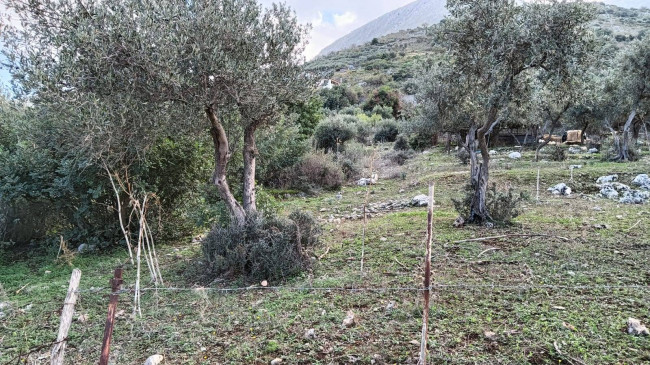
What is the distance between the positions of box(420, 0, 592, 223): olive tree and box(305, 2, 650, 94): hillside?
36.6 meters

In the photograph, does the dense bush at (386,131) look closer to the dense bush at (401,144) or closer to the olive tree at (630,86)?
the dense bush at (401,144)

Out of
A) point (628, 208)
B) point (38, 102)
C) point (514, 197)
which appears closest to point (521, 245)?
point (514, 197)

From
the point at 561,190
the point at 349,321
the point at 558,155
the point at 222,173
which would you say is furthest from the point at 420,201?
the point at 558,155

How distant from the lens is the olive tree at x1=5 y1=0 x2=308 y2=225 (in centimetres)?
531

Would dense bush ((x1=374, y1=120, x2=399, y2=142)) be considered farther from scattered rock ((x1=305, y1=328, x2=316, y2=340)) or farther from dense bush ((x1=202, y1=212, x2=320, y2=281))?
scattered rock ((x1=305, y1=328, x2=316, y2=340))

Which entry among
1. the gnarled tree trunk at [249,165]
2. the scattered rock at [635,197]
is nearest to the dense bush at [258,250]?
the gnarled tree trunk at [249,165]

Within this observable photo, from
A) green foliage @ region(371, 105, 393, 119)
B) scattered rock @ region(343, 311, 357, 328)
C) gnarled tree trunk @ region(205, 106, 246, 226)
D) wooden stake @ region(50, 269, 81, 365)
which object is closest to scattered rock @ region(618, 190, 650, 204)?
scattered rock @ region(343, 311, 357, 328)

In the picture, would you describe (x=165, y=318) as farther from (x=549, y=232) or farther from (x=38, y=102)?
(x=549, y=232)

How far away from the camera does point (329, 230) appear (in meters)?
9.54

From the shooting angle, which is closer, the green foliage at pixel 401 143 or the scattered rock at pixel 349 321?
the scattered rock at pixel 349 321

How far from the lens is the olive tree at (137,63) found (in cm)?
531

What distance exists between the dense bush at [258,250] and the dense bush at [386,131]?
95.3 feet

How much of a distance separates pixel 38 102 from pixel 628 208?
1333 centimetres

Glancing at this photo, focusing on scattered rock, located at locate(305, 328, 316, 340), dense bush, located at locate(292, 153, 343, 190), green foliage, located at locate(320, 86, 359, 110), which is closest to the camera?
scattered rock, located at locate(305, 328, 316, 340)
